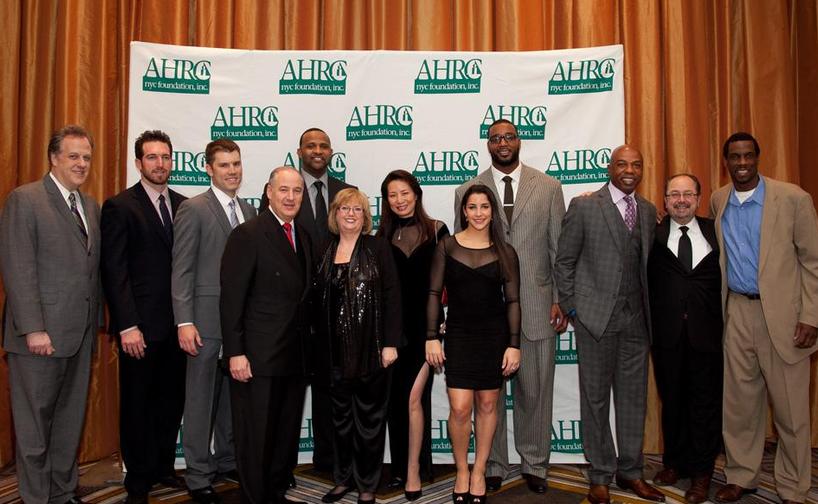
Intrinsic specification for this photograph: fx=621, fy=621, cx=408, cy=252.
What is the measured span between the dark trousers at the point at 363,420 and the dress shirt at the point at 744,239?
1.95 metres

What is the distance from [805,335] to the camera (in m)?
3.22

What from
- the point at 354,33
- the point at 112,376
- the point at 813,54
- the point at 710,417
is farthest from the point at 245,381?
the point at 813,54

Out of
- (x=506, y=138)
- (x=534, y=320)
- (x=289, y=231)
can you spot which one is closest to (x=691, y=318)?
(x=534, y=320)

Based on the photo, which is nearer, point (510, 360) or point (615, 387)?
point (510, 360)

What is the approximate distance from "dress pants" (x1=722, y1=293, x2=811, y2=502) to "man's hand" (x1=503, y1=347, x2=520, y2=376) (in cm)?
122

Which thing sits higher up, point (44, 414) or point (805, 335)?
point (805, 335)

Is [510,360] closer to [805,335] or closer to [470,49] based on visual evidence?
[805,335]

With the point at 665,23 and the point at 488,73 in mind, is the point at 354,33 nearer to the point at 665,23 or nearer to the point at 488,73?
the point at 488,73

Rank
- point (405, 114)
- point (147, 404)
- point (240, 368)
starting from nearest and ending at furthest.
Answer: point (240, 368) < point (147, 404) < point (405, 114)

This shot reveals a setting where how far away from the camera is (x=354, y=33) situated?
15.0 ft

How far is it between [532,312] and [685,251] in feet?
2.92

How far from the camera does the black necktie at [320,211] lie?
12.5 feet

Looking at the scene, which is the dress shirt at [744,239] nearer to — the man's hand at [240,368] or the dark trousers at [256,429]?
the dark trousers at [256,429]

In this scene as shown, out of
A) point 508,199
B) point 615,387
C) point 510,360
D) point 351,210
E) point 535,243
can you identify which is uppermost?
point 508,199
